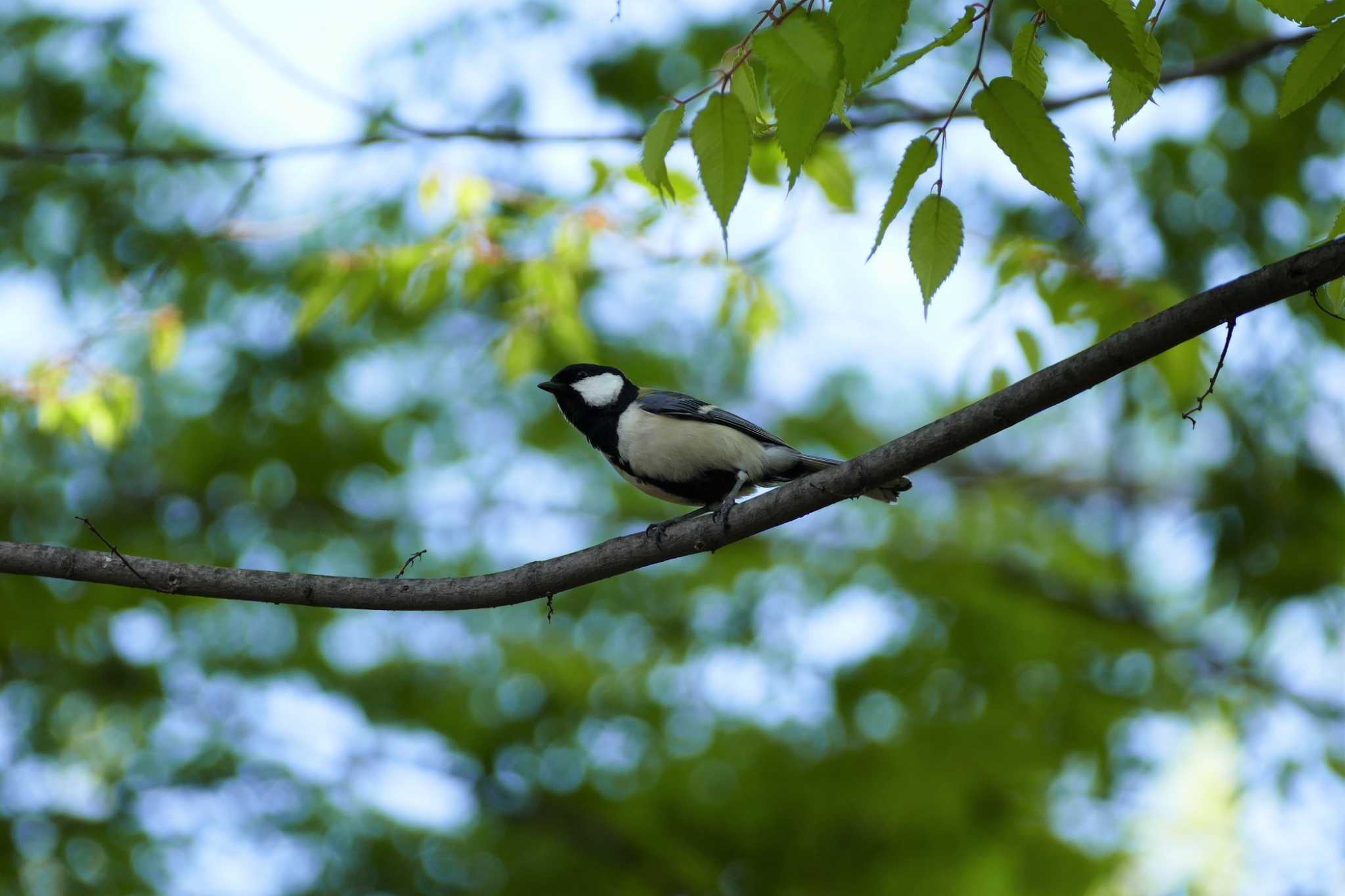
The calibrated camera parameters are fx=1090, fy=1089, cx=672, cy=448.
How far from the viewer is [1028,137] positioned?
7.03ft

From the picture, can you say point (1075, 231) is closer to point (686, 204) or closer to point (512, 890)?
point (686, 204)

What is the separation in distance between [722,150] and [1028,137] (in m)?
0.60

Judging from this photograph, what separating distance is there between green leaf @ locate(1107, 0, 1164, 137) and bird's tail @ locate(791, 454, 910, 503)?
1.55 meters

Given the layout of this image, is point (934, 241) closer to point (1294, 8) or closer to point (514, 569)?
point (1294, 8)

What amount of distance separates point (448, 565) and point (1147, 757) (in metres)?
5.38

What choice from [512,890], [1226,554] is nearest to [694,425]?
[1226,554]

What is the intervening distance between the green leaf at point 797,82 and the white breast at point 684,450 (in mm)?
2366

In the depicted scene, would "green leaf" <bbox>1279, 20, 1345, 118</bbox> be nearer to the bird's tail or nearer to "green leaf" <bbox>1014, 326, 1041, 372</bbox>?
the bird's tail

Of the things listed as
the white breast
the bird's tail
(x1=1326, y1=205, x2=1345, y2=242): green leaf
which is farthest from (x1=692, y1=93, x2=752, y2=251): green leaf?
the white breast

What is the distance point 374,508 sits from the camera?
834cm

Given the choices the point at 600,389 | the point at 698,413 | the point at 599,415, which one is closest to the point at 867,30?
the point at 698,413

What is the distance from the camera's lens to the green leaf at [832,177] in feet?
16.2

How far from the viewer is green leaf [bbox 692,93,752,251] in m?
2.17

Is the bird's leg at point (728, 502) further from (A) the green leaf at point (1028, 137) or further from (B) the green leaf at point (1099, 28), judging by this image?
(B) the green leaf at point (1099, 28)
